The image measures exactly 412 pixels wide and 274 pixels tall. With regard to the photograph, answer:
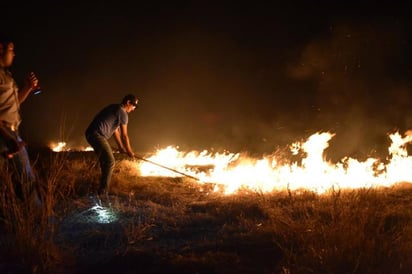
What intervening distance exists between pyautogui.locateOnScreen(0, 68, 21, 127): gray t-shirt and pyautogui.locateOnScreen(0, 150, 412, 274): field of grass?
2.18 ft

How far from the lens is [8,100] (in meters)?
5.12

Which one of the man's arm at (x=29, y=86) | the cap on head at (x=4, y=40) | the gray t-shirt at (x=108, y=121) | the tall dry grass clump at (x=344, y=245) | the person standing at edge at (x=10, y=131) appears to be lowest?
the tall dry grass clump at (x=344, y=245)

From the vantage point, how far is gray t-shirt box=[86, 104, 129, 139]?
7.65 m

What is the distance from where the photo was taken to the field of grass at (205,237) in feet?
14.0

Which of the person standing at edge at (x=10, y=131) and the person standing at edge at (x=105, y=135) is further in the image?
the person standing at edge at (x=105, y=135)

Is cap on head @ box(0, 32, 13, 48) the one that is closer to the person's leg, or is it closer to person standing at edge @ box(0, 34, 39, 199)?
person standing at edge @ box(0, 34, 39, 199)

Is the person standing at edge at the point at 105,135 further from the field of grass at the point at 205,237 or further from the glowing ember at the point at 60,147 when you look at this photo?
the field of grass at the point at 205,237

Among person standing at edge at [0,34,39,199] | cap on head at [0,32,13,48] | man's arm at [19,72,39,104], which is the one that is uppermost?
cap on head at [0,32,13,48]

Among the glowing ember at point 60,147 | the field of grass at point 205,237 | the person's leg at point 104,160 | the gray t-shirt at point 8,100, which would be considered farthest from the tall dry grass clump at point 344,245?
the person's leg at point 104,160

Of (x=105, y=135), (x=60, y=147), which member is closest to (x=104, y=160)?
(x=105, y=135)

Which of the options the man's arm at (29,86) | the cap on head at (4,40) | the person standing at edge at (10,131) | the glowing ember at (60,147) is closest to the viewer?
the person standing at edge at (10,131)

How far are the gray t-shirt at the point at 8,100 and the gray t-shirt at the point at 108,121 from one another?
242 centimetres

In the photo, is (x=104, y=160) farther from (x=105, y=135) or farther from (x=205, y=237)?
(x=205, y=237)

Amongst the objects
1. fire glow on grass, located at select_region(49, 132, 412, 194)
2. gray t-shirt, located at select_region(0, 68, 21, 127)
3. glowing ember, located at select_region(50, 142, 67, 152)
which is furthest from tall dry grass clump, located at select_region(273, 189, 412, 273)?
gray t-shirt, located at select_region(0, 68, 21, 127)
